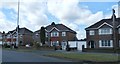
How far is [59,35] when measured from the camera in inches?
3091

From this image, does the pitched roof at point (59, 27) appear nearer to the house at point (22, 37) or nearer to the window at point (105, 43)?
the house at point (22, 37)

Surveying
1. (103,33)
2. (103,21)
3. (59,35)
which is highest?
(103,21)

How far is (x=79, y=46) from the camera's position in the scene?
70.4 meters

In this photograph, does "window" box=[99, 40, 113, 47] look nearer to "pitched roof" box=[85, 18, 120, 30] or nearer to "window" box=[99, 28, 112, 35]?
"window" box=[99, 28, 112, 35]

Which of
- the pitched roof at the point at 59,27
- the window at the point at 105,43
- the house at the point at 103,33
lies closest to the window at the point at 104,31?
the house at the point at 103,33

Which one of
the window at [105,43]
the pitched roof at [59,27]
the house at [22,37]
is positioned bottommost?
the window at [105,43]

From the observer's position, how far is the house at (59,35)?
77438 mm

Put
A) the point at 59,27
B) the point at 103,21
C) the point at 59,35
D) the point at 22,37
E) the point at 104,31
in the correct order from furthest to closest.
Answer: the point at 22,37 → the point at 59,27 → the point at 59,35 → the point at 103,21 → the point at 104,31

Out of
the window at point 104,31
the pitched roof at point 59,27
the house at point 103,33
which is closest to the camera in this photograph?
the house at point 103,33

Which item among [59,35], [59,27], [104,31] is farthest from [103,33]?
[59,27]

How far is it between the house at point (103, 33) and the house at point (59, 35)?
13421mm

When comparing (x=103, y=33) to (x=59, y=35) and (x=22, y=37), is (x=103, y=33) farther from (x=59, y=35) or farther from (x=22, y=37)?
(x=22, y=37)

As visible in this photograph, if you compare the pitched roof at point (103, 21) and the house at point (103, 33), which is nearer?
the house at point (103, 33)

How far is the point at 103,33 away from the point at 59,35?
19.8m
